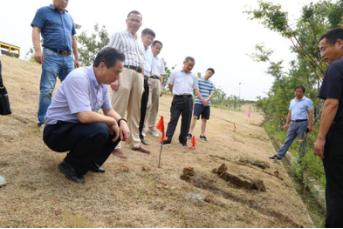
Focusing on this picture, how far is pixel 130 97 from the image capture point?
16.5ft

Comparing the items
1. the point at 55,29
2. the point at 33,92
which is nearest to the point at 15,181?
the point at 55,29

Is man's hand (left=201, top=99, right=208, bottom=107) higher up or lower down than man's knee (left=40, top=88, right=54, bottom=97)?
lower down

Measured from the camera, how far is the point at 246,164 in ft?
20.5

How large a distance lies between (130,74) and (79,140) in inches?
71.6

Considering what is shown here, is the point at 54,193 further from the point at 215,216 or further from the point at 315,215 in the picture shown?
the point at 315,215

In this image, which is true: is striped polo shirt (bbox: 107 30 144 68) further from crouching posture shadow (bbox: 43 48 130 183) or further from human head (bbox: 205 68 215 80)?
human head (bbox: 205 68 215 80)

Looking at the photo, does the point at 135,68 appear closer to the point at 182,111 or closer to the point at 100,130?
the point at 100,130

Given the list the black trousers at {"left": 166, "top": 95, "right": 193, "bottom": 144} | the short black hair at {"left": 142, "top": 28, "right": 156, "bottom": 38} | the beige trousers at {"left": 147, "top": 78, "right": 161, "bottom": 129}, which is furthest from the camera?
the beige trousers at {"left": 147, "top": 78, "right": 161, "bottom": 129}

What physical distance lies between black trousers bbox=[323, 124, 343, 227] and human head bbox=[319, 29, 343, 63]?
0.62 metres

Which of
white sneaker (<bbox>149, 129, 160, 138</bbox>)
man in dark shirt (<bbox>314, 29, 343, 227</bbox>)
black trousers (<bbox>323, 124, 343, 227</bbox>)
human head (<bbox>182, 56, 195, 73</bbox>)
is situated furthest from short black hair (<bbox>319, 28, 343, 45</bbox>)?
white sneaker (<bbox>149, 129, 160, 138</bbox>)

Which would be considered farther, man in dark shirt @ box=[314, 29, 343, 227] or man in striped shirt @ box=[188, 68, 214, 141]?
man in striped shirt @ box=[188, 68, 214, 141]

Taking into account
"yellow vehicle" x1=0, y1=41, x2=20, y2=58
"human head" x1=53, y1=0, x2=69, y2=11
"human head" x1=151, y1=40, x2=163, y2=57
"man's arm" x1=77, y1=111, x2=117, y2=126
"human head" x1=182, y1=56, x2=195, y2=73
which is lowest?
"man's arm" x1=77, y1=111, x2=117, y2=126

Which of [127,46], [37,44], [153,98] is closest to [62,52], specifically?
[37,44]

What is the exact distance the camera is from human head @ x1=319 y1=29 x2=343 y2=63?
3.11 m
